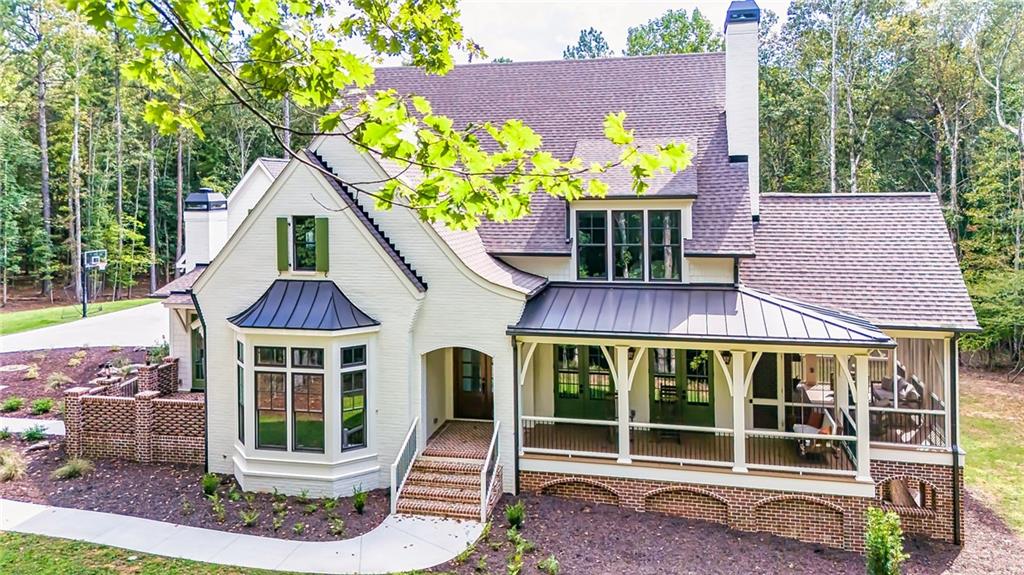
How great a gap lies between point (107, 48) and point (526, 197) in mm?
37425

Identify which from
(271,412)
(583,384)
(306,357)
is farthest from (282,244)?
(583,384)

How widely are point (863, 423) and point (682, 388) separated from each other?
3.23 m

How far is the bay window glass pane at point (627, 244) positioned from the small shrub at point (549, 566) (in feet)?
20.2

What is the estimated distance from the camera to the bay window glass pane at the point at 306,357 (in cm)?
1130

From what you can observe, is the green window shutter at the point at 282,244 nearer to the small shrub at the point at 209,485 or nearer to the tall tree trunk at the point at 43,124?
the small shrub at the point at 209,485

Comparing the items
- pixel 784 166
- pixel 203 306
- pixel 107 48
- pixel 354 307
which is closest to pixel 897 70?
pixel 784 166

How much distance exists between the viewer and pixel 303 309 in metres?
11.4

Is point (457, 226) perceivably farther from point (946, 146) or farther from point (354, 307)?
point (946, 146)

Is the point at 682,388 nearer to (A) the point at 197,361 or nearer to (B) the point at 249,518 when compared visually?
(B) the point at 249,518

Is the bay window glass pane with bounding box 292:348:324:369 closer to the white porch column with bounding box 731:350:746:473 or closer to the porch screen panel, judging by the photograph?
the porch screen panel

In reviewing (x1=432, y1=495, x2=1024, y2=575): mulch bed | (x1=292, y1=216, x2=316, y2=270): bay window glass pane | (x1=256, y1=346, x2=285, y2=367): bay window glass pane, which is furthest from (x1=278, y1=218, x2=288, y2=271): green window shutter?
(x1=432, y1=495, x2=1024, y2=575): mulch bed

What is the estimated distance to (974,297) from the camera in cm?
2517

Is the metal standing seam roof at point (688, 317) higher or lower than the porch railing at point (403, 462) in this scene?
higher

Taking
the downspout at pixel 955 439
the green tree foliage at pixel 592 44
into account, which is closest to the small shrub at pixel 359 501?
the downspout at pixel 955 439
